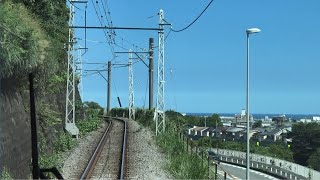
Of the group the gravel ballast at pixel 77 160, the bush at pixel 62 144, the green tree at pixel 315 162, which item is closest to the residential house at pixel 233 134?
A: the green tree at pixel 315 162

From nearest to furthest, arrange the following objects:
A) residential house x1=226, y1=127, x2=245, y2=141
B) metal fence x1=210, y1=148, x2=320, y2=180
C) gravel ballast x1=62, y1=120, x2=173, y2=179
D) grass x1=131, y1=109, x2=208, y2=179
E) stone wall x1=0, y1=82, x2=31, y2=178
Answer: stone wall x1=0, y1=82, x2=31, y2=178, grass x1=131, y1=109, x2=208, y2=179, gravel ballast x1=62, y1=120, x2=173, y2=179, metal fence x1=210, y1=148, x2=320, y2=180, residential house x1=226, y1=127, x2=245, y2=141

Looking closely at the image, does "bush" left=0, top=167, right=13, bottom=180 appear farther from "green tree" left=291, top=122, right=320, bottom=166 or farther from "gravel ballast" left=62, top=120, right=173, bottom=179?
"green tree" left=291, top=122, right=320, bottom=166

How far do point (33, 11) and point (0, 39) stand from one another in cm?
1249

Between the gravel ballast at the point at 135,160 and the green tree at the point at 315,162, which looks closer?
the gravel ballast at the point at 135,160

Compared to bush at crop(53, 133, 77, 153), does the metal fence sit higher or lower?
lower

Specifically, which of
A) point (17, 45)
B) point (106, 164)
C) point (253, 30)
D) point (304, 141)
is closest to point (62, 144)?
point (106, 164)

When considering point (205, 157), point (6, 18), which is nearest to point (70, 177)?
point (6, 18)

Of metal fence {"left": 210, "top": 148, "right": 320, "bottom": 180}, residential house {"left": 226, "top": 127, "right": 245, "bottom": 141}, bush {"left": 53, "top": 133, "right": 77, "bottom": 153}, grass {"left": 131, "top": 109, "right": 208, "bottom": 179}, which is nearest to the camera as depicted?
grass {"left": 131, "top": 109, "right": 208, "bottom": 179}

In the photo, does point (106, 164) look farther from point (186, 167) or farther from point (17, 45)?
point (17, 45)

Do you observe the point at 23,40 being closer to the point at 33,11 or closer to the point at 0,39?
the point at 0,39

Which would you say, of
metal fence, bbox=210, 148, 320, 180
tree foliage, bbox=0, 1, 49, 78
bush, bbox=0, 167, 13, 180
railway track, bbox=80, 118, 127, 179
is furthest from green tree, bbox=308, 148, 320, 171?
bush, bbox=0, 167, 13, 180

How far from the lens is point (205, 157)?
23.3m

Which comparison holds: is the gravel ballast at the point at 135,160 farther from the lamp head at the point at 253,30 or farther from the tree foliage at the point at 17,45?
the lamp head at the point at 253,30

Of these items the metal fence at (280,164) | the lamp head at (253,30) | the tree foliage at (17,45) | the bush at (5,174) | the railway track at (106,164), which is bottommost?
the metal fence at (280,164)
